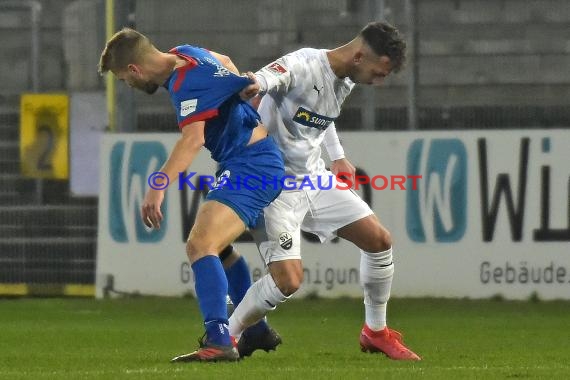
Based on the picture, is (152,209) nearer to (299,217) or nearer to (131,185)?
(299,217)

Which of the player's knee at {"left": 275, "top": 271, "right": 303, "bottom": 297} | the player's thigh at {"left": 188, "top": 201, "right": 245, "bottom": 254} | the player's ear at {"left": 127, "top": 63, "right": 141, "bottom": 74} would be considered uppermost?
the player's ear at {"left": 127, "top": 63, "right": 141, "bottom": 74}

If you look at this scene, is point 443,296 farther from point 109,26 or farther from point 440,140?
point 109,26

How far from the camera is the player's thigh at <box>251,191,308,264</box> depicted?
748 cm

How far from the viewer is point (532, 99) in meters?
12.2

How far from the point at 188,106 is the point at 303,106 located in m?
0.98

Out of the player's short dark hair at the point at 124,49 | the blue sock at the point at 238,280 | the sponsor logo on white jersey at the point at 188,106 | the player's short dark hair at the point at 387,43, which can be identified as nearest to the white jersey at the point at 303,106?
the player's short dark hair at the point at 387,43

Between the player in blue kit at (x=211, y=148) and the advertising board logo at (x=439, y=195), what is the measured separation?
15.7ft

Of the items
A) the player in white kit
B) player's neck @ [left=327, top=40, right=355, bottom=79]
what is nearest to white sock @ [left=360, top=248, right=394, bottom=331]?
the player in white kit

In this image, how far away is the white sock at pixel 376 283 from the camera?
7734 mm

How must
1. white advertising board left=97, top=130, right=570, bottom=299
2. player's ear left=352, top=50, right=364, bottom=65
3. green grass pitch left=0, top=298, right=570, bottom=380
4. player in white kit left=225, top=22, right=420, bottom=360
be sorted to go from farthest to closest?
white advertising board left=97, top=130, right=570, bottom=299 < player's ear left=352, top=50, right=364, bottom=65 < player in white kit left=225, top=22, right=420, bottom=360 < green grass pitch left=0, top=298, right=570, bottom=380

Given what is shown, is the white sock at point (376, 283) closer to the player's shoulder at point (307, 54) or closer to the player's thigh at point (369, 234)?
the player's thigh at point (369, 234)

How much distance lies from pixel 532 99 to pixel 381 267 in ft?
15.9

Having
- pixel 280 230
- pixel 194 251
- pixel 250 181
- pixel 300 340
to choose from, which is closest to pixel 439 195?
pixel 300 340

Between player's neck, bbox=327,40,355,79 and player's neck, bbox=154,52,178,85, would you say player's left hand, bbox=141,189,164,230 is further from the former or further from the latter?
player's neck, bbox=327,40,355,79
